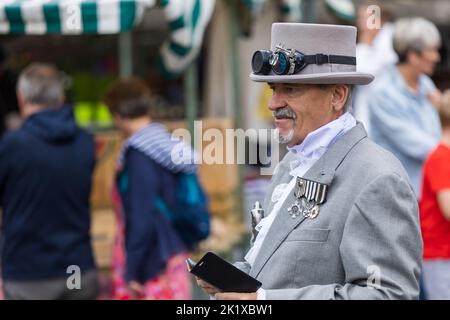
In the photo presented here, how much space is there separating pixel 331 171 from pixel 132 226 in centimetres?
264

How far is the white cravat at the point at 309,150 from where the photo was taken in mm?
2877

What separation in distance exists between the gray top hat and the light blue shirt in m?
2.81

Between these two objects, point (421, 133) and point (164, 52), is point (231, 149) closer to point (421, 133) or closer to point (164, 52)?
point (421, 133)

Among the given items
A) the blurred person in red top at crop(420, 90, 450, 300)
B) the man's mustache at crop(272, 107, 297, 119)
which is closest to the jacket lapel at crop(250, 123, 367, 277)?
the man's mustache at crop(272, 107, 297, 119)

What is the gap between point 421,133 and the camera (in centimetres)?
577

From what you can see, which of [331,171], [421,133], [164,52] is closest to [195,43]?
[164,52]

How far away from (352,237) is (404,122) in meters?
3.28

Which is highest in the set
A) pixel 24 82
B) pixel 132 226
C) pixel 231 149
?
pixel 24 82

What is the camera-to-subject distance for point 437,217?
4.80 m

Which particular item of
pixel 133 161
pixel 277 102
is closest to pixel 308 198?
pixel 277 102

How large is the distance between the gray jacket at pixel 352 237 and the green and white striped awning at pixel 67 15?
298cm

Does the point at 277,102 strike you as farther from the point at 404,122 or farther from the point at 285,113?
the point at 404,122

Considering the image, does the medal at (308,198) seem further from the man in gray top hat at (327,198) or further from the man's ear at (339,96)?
the man's ear at (339,96)

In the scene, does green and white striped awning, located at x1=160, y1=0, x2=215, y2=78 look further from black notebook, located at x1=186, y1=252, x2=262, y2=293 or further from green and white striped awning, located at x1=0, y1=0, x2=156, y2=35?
black notebook, located at x1=186, y1=252, x2=262, y2=293
